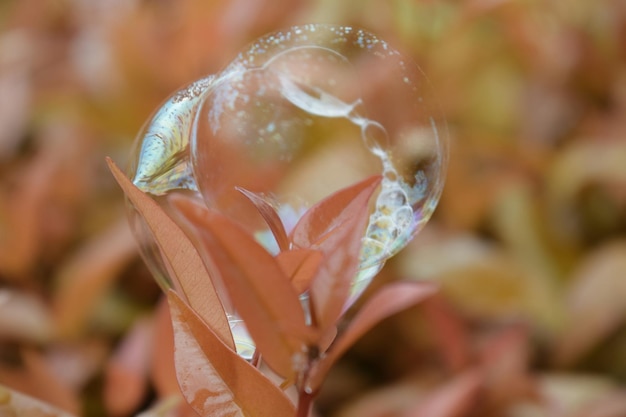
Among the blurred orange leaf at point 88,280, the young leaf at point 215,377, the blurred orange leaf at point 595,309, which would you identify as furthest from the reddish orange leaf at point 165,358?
the blurred orange leaf at point 595,309

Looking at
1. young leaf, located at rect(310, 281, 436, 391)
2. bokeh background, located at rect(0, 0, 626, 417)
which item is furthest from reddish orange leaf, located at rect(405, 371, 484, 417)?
young leaf, located at rect(310, 281, 436, 391)

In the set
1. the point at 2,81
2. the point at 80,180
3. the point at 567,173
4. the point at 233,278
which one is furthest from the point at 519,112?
the point at 233,278

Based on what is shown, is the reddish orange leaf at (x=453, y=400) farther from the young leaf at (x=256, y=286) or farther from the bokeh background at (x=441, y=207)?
the young leaf at (x=256, y=286)

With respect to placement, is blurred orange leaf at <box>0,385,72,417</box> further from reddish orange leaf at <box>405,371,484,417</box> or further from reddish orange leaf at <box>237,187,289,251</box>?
reddish orange leaf at <box>405,371,484,417</box>

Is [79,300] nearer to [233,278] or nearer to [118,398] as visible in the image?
[118,398]

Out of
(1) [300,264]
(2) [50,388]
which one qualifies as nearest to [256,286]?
(1) [300,264]

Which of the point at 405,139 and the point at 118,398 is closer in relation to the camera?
the point at 405,139
